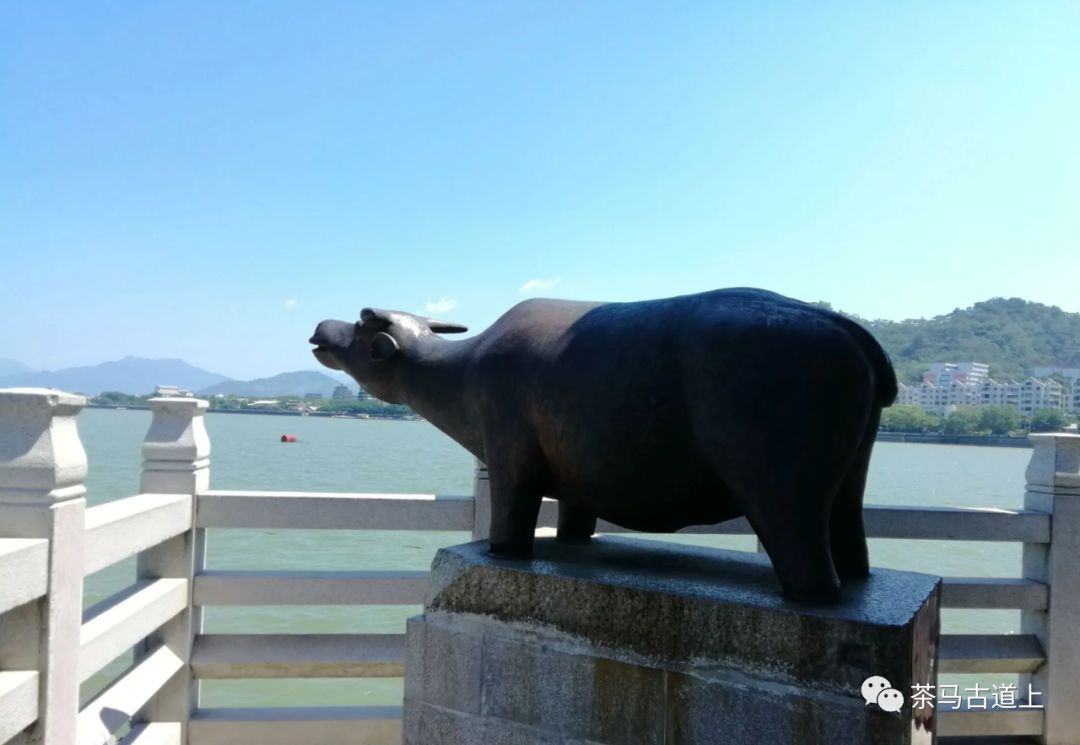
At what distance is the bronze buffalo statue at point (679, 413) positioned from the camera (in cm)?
250

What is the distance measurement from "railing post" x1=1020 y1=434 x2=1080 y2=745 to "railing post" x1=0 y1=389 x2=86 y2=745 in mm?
5597

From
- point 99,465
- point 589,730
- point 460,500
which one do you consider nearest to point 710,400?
point 589,730

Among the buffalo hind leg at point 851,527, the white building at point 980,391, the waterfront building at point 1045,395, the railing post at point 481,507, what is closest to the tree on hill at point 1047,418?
the white building at point 980,391

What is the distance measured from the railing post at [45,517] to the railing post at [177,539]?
1497 millimetres

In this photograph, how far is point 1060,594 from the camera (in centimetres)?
498

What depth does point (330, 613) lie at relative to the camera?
958 centimetres

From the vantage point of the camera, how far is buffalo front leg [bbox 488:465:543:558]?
3145mm

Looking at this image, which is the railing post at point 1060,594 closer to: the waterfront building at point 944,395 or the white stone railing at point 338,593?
the white stone railing at point 338,593

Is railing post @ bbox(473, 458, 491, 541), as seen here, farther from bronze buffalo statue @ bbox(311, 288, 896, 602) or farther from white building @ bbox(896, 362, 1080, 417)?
white building @ bbox(896, 362, 1080, 417)

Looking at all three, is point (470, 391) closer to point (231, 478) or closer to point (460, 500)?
point (460, 500)

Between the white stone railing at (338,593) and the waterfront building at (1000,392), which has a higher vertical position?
the waterfront building at (1000,392)

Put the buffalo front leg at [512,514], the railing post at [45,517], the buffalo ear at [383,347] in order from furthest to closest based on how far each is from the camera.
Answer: the buffalo ear at [383,347] < the buffalo front leg at [512,514] < the railing post at [45,517]

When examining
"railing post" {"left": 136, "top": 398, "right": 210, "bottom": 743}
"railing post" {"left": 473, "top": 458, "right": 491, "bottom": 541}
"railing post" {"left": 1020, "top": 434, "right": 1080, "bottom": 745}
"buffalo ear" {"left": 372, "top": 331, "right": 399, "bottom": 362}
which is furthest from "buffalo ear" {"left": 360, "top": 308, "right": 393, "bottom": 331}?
"railing post" {"left": 1020, "top": 434, "right": 1080, "bottom": 745}

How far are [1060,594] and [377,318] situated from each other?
481 centimetres
